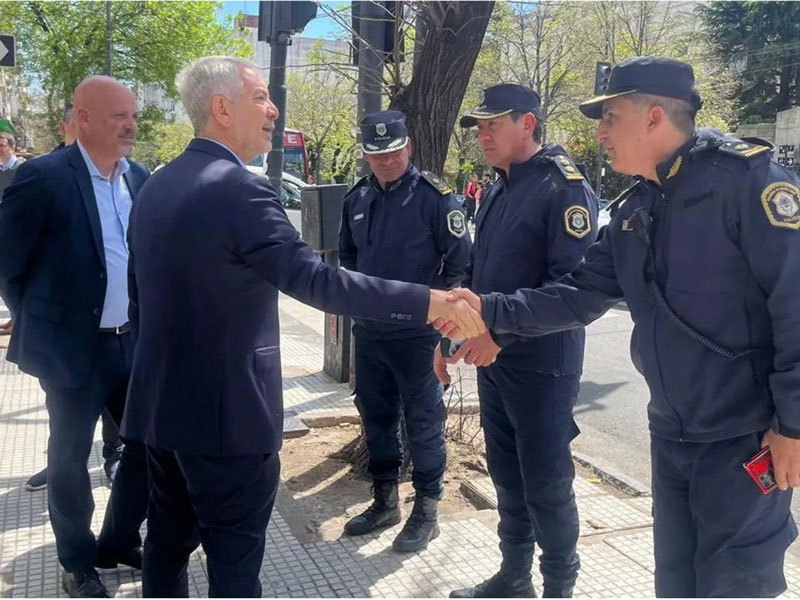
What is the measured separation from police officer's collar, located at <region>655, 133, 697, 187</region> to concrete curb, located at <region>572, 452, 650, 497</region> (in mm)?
2803

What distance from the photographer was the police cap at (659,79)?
2316 millimetres

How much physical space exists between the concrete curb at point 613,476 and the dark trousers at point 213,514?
286 centimetres

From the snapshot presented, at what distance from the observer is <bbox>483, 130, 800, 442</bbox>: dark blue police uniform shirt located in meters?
2.03

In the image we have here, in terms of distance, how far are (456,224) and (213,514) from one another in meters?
2.03

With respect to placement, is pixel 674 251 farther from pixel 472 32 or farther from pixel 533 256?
pixel 472 32

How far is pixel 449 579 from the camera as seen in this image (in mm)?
3402

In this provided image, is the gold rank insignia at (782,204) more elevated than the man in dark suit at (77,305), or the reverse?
the gold rank insignia at (782,204)

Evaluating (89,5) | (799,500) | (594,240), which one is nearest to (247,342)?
(594,240)

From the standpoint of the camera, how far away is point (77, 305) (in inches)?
122

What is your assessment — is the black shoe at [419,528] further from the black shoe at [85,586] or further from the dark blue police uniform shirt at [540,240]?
the black shoe at [85,586]

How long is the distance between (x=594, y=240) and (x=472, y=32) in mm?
2018

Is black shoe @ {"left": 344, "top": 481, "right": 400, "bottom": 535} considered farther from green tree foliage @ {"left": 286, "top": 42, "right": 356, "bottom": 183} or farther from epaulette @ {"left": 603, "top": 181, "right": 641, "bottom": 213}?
green tree foliage @ {"left": 286, "top": 42, "right": 356, "bottom": 183}

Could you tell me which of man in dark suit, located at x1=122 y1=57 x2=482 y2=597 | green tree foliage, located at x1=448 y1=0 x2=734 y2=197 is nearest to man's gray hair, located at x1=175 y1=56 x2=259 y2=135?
man in dark suit, located at x1=122 y1=57 x2=482 y2=597

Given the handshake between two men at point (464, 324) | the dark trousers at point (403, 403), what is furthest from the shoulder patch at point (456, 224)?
the handshake between two men at point (464, 324)
